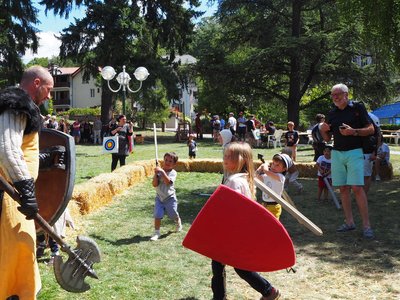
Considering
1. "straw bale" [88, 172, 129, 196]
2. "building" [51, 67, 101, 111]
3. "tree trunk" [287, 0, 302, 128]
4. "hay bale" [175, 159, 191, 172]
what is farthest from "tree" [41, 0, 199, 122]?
"building" [51, 67, 101, 111]

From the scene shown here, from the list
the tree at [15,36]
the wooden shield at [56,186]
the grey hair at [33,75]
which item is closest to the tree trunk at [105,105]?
the tree at [15,36]

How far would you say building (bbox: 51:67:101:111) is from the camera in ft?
259

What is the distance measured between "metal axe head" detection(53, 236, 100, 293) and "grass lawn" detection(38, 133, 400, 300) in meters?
0.73

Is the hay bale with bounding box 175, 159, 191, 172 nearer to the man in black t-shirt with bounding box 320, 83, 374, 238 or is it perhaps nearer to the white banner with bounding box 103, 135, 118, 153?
the white banner with bounding box 103, 135, 118, 153

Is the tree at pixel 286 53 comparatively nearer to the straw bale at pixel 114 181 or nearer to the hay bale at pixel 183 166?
the hay bale at pixel 183 166

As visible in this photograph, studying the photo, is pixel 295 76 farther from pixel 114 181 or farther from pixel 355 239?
pixel 355 239

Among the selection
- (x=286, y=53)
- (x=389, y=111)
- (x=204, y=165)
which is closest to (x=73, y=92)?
(x=389, y=111)

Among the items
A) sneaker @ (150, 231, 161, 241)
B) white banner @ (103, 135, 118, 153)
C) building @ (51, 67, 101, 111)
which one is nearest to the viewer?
sneaker @ (150, 231, 161, 241)

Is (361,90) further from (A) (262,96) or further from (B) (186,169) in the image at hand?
(B) (186,169)

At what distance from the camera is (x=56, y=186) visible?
356 cm

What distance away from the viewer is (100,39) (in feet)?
91.9

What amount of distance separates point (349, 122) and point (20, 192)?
4.48 m

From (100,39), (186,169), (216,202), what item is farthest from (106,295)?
(100,39)

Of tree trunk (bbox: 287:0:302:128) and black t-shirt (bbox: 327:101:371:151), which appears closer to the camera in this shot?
black t-shirt (bbox: 327:101:371:151)
